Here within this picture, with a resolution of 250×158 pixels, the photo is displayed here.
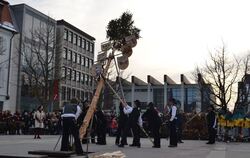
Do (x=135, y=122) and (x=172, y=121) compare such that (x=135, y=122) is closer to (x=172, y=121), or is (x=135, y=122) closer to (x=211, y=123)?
(x=172, y=121)

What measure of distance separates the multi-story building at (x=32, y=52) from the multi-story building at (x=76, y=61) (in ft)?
35.4

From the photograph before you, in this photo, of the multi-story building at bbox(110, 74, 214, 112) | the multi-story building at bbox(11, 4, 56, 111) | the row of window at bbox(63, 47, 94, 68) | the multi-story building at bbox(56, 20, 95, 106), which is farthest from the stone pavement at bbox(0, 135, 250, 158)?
the multi-story building at bbox(110, 74, 214, 112)

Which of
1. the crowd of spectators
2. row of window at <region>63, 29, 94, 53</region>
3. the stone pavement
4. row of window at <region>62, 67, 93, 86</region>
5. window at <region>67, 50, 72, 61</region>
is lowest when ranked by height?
the stone pavement

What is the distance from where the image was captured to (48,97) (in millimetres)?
44656

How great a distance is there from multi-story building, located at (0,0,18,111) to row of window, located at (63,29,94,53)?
713 inches

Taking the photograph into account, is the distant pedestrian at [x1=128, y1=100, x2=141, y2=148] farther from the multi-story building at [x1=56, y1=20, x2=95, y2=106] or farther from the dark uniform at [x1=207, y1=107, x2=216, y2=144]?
the multi-story building at [x1=56, y1=20, x2=95, y2=106]

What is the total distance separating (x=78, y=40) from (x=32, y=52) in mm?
25974

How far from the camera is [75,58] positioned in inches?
2864

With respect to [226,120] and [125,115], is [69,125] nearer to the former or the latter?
[125,115]

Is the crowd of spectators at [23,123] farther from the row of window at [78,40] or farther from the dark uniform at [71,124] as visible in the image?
the row of window at [78,40]

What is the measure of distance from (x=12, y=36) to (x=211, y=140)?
3126cm

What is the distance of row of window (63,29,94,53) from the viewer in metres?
68.0

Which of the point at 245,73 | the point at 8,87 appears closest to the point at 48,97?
the point at 8,87

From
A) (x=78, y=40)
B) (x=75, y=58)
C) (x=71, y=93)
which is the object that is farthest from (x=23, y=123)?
(x=78, y=40)
